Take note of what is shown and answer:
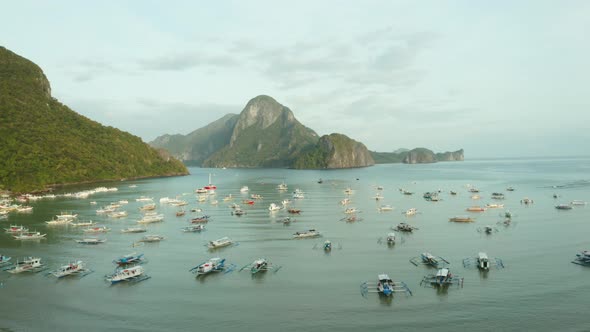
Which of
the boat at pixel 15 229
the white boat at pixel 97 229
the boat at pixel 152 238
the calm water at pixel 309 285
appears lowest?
the calm water at pixel 309 285

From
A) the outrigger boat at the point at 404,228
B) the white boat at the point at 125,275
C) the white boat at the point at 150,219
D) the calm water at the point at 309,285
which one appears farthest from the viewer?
the white boat at the point at 150,219

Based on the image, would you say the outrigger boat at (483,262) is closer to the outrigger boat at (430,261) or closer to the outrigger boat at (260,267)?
the outrigger boat at (430,261)

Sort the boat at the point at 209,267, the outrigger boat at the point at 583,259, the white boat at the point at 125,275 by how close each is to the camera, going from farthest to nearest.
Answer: the outrigger boat at the point at 583,259, the boat at the point at 209,267, the white boat at the point at 125,275

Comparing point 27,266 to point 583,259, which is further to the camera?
point 583,259

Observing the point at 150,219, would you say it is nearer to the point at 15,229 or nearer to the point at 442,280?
the point at 15,229

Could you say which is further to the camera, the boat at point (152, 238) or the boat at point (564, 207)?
the boat at point (564, 207)

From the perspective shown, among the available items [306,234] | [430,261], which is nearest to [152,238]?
[306,234]

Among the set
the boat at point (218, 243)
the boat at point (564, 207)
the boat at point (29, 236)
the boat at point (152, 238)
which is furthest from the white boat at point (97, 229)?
the boat at point (564, 207)

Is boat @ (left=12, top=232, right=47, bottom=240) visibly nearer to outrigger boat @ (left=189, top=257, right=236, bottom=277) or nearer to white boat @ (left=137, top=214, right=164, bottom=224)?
white boat @ (left=137, top=214, right=164, bottom=224)
